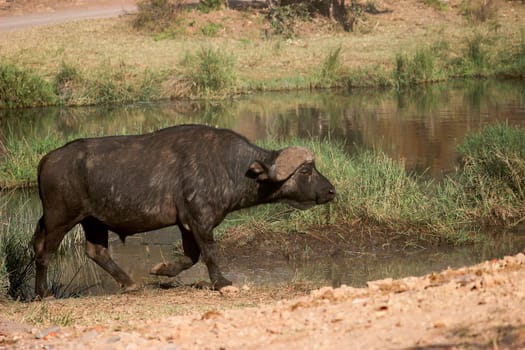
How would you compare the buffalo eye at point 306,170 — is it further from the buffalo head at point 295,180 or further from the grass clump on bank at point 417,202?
the grass clump on bank at point 417,202

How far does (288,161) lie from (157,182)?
1271 millimetres

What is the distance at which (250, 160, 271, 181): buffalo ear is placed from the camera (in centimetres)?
975

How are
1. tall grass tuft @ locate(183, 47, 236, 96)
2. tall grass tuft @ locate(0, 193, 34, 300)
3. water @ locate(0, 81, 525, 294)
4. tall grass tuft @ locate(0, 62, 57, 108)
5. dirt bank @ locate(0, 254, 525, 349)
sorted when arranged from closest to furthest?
dirt bank @ locate(0, 254, 525, 349)
tall grass tuft @ locate(0, 193, 34, 300)
water @ locate(0, 81, 525, 294)
tall grass tuft @ locate(0, 62, 57, 108)
tall grass tuft @ locate(183, 47, 236, 96)

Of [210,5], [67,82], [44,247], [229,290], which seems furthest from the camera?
[210,5]

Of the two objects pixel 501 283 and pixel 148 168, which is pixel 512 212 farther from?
pixel 501 283

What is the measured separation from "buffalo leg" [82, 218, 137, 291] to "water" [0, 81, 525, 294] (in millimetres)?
544

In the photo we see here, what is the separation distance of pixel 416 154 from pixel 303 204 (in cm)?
729

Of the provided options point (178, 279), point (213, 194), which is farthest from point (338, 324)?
point (178, 279)

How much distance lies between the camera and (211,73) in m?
25.2

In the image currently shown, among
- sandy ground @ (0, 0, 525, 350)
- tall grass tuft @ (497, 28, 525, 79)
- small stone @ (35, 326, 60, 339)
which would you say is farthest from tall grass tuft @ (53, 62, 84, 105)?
small stone @ (35, 326, 60, 339)

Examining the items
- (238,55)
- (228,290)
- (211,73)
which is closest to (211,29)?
(238,55)

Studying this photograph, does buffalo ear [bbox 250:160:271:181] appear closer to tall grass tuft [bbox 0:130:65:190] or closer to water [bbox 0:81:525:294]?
water [bbox 0:81:525:294]

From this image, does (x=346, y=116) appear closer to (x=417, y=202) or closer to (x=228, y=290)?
(x=417, y=202)

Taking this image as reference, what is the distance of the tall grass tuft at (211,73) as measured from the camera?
981 inches
